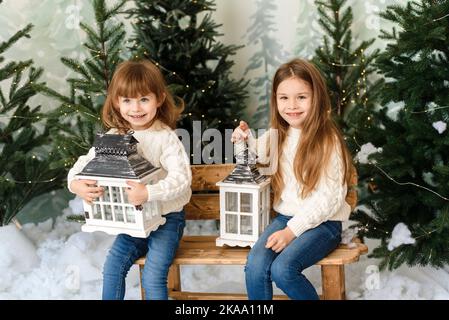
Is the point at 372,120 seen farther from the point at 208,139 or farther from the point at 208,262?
the point at 208,262

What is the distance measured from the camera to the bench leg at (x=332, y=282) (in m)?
2.76

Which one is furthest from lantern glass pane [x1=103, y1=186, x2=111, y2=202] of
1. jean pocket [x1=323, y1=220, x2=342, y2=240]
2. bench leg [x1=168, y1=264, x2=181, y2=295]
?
jean pocket [x1=323, y1=220, x2=342, y2=240]

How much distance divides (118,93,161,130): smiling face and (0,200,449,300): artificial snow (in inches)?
42.7

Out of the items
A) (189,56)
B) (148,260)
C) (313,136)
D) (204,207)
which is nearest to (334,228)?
(313,136)

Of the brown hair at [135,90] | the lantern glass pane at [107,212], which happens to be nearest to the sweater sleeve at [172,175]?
the brown hair at [135,90]

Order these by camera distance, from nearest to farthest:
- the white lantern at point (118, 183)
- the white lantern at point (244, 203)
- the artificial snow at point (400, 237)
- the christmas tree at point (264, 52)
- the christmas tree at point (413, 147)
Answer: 1. the white lantern at point (118, 183)
2. the white lantern at point (244, 203)
3. the christmas tree at point (413, 147)
4. the artificial snow at point (400, 237)
5. the christmas tree at point (264, 52)

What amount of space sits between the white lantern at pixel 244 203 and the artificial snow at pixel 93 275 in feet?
1.43

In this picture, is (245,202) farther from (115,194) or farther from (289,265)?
(115,194)

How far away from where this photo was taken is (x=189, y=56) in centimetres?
360

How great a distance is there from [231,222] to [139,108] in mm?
697

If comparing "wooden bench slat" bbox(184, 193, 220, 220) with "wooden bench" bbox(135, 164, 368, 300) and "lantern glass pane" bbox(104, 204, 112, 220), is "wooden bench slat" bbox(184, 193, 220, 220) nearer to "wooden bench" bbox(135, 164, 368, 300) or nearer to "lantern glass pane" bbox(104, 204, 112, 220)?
"wooden bench" bbox(135, 164, 368, 300)

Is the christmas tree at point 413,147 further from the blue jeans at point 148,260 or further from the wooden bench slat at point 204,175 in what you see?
the blue jeans at point 148,260

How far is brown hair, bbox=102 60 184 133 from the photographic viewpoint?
262 centimetres
